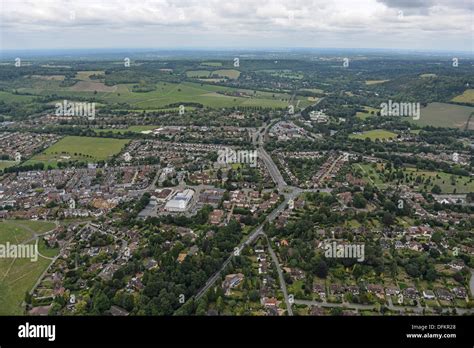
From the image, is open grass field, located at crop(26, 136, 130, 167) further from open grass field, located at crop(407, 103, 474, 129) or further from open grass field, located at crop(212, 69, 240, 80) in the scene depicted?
open grass field, located at crop(212, 69, 240, 80)

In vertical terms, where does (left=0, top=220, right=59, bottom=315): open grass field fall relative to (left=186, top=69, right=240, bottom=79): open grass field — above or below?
below

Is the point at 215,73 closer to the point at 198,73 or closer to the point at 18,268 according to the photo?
the point at 198,73

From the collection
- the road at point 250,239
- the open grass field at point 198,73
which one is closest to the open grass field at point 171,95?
the open grass field at point 198,73

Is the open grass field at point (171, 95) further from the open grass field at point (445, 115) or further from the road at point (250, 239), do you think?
the road at point (250, 239)

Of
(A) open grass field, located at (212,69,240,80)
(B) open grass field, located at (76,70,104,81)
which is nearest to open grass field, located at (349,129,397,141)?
(A) open grass field, located at (212,69,240,80)

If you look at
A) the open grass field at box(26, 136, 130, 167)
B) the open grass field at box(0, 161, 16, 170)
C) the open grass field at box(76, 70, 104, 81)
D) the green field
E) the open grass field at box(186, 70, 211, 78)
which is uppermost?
the open grass field at box(186, 70, 211, 78)

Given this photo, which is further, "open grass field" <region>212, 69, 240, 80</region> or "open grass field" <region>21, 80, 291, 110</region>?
"open grass field" <region>212, 69, 240, 80</region>
